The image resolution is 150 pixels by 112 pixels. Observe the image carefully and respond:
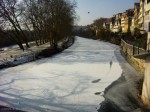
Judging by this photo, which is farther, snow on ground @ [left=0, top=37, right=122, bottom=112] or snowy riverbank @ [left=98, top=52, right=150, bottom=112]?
snow on ground @ [left=0, top=37, right=122, bottom=112]

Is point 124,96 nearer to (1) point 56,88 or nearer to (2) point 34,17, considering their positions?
(1) point 56,88

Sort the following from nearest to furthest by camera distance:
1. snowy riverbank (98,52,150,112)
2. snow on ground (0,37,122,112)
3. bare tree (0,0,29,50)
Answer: snowy riverbank (98,52,150,112) < snow on ground (0,37,122,112) < bare tree (0,0,29,50)

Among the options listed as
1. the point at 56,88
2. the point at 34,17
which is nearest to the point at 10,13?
the point at 34,17

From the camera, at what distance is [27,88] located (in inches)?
773

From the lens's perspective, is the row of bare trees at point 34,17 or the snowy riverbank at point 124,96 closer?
the snowy riverbank at point 124,96

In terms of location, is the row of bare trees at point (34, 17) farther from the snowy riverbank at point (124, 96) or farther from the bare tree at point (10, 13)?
the snowy riverbank at point (124, 96)

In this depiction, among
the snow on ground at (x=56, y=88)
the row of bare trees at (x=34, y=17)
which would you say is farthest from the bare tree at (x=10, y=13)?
the snow on ground at (x=56, y=88)

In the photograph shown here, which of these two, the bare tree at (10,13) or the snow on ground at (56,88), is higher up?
the bare tree at (10,13)

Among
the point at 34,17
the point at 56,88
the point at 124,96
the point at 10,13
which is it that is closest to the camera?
the point at 124,96

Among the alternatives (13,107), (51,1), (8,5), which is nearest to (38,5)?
(51,1)

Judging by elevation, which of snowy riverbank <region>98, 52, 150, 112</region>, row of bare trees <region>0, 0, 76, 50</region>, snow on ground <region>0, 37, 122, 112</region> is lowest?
snowy riverbank <region>98, 52, 150, 112</region>

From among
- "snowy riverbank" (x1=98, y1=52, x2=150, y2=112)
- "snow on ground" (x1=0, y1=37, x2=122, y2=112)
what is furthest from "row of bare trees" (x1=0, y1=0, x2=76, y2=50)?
"snowy riverbank" (x1=98, y1=52, x2=150, y2=112)

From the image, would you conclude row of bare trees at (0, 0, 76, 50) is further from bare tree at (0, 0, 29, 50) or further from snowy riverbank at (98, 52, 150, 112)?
snowy riverbank at (98, 52, 150, 112)

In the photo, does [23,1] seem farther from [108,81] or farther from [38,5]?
[108,81]
